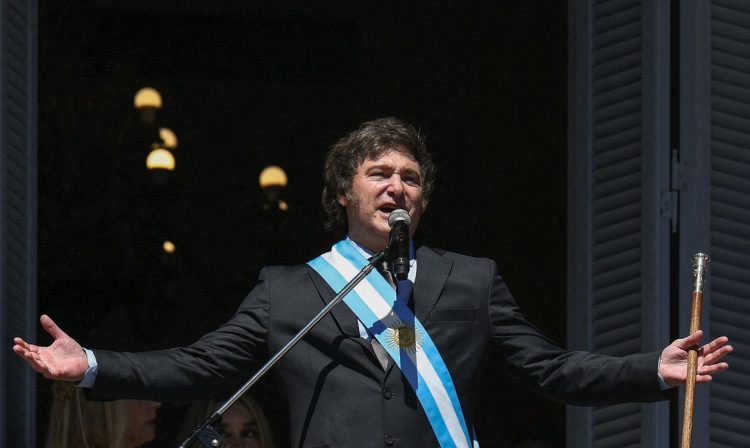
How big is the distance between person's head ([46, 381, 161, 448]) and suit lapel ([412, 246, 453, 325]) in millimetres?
2226

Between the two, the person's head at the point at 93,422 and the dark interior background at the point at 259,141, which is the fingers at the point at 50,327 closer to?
the person's head at the point at 93,422

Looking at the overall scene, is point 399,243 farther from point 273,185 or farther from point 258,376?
point 273,185

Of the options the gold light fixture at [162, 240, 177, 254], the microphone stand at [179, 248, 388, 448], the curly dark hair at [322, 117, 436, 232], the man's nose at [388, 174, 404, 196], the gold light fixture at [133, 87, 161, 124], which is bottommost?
the microphone stand at [179, 248, 388, 448]

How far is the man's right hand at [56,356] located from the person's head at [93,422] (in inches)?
85.3

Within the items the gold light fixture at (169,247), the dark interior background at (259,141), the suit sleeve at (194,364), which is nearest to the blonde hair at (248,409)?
the dark interior background at (259,141)

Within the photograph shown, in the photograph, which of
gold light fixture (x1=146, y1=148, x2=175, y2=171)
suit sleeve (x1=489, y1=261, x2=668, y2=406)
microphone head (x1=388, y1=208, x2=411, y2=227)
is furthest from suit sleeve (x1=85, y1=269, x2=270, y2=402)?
gold light fixture (x1=146, y1=148, x2=175, y2=171)

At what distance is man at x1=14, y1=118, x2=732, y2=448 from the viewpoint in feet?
13.8

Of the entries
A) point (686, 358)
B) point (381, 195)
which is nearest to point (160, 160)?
point (381, 195)

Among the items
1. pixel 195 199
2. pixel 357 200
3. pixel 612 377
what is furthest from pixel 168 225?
pixel 612 377

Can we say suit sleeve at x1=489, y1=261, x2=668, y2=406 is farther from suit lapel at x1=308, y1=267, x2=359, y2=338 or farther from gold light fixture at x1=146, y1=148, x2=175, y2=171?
gold light fixture at x1=146, y1=148, x2=175, y2=171

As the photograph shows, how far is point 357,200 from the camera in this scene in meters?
4.57

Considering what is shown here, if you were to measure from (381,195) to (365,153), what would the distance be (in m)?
0.17

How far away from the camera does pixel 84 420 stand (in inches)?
252

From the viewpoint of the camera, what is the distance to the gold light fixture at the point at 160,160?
802 cm
